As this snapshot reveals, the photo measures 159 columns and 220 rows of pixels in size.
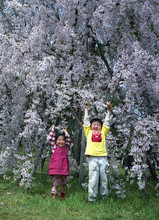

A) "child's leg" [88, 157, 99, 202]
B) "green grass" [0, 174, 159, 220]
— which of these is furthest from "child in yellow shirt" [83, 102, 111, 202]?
"green grass" [0, 174, 159, 220]

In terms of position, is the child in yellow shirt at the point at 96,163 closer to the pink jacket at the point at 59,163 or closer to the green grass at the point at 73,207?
the green grass at the point at 73,207

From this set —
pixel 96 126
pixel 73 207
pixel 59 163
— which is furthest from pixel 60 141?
pixel 73 207

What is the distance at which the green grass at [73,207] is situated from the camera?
4.26 m

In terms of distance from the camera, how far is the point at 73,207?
15.4 ft

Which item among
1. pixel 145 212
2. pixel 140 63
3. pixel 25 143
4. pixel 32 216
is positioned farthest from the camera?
pixel 25 143

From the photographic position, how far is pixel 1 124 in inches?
306

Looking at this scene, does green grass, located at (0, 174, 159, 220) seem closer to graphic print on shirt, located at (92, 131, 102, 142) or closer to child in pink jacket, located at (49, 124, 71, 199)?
child in pink jacket, located at (49, 124, 71, 199)

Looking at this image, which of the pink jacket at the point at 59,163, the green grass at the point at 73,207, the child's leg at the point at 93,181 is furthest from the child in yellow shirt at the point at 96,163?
the pink jacket at the point at 59,163

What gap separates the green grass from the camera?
426 centimetres

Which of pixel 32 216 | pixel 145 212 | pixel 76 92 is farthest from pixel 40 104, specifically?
pixel 145 212

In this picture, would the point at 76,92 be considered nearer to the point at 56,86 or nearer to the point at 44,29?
the point at 56,86

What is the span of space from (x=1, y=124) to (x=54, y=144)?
278cm

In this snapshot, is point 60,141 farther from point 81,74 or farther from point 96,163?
point 81,74

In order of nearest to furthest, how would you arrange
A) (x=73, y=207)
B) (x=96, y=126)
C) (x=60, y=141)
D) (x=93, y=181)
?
1. (x=73, y=207)
2. (x=93, y=181)
3. (x=96, y=126)
4. (x=60, y=141)
